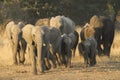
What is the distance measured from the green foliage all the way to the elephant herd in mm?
14549

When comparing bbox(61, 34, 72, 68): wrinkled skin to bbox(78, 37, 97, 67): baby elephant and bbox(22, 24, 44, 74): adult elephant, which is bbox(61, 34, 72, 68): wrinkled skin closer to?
bbox(78, 37, 97, 67): baby elephant

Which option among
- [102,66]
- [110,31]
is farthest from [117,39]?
[102,66]

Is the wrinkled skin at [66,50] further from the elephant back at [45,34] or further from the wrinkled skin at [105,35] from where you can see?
the wrinkled skin at [105,35]

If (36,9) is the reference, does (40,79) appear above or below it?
below

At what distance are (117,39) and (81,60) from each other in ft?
36.9

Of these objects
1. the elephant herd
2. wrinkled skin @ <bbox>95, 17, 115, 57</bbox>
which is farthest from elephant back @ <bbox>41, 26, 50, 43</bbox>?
wrinkled skin @ <bbox>95, 17, 115, 57</bbox>

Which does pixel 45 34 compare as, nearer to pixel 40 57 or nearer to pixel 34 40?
pixel 34 40

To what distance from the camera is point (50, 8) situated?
4316 centimetres

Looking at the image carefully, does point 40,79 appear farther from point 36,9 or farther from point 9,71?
point 36,9

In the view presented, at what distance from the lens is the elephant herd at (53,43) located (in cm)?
1903

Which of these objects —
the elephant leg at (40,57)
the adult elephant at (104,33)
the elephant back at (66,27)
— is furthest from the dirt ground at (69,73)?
the adult elephant at (104,33)

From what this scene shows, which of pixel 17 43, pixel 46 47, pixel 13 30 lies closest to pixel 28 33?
pixel 46 47

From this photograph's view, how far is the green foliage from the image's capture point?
1688 inches

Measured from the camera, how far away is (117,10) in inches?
1871
